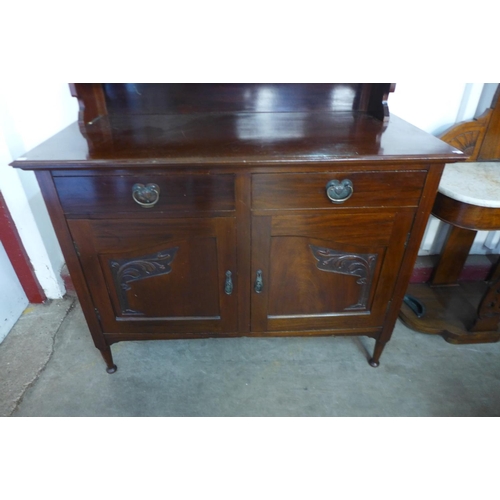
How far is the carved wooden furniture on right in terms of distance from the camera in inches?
45.6

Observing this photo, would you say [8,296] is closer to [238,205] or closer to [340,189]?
[238,205]

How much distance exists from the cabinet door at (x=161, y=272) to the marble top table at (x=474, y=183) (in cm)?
77

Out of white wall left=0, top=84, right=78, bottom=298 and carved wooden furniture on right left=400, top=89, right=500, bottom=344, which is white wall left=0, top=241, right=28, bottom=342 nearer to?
white wall left=0, top=84, right=78, bottom=298

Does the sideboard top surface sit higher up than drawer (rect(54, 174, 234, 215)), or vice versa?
the sideboard top surface

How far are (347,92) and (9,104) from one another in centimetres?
121

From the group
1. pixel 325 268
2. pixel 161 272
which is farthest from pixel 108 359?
pixel 325 268

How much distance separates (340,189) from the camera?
Answer: 91cm

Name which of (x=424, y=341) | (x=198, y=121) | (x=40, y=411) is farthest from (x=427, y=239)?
(x=40, y=411)

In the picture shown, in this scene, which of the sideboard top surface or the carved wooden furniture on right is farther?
the carved wooden furniture on right

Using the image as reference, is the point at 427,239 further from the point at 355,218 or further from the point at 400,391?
the point at 355,218

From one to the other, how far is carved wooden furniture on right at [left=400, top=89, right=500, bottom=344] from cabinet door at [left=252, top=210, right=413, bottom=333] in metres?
0.32

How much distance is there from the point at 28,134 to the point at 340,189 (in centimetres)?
118

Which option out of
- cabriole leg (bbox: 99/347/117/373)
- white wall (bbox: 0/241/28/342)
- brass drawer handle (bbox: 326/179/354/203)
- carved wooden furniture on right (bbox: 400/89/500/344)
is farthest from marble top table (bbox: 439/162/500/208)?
white wall (bbox: 0/241/28/342)

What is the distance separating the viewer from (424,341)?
149 cm
